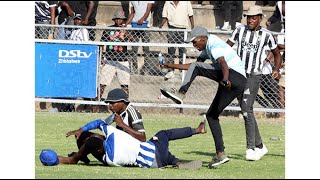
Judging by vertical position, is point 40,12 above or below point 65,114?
above

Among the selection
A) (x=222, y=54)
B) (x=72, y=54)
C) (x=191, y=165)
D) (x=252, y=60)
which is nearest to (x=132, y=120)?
(x=191, y=165)

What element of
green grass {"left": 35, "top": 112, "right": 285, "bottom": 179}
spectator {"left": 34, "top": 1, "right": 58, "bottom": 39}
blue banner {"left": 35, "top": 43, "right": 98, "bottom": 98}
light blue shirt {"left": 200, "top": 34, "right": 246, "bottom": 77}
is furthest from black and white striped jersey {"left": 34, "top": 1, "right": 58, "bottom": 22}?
light blue shirt {"left": 200, "top": 34, "right": 246, "bottom": 77}

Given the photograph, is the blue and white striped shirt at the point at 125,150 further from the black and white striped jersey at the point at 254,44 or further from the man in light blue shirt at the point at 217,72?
the black and white striped jersey at the point at 254,44

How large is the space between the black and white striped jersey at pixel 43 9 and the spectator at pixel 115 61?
90.6 inches

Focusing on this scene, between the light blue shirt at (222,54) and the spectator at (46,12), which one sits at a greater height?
the spectator at (46,12)

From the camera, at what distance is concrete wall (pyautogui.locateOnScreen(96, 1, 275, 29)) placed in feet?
82.8

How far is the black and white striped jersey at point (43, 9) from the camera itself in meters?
23.6

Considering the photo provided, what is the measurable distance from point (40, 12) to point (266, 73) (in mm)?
5925

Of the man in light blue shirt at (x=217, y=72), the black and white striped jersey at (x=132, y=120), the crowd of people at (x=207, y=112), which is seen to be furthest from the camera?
the man in light blue shirt at (x=217, y=72)

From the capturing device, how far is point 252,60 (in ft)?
49.4

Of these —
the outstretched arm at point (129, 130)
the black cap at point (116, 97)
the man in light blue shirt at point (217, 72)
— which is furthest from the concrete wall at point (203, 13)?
the outstretched arm at point (129, 130)
